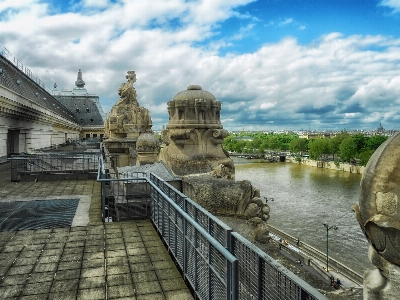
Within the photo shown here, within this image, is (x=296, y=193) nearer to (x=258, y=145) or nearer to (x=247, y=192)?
(x=247, y=192)

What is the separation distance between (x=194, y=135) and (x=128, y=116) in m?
9.01

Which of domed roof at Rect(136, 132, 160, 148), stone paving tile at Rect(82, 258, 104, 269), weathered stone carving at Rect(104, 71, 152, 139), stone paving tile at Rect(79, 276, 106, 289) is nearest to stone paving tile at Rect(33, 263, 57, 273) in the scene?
stone paving tile at Rect(82, 258, 104, 269)

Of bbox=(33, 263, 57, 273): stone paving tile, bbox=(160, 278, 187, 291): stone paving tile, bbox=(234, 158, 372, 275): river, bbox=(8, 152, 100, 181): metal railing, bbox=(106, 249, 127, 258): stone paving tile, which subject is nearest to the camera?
bbox=(160, 278, 187, 291): stone paving tile

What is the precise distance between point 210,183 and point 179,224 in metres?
1.88

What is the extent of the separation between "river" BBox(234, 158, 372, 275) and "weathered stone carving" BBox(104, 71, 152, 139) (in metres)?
13.5

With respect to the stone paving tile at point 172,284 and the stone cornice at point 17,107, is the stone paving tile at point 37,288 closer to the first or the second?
the stone paving tile at point 172,284

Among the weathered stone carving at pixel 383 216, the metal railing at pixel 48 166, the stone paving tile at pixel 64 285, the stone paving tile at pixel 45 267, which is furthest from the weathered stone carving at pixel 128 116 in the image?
the weathered stone carving at pixel 383 216

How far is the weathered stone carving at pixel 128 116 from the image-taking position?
1630cm

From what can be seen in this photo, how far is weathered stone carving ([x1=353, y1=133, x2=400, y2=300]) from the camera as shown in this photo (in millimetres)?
1516

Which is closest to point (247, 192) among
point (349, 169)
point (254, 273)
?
point (254, 273)

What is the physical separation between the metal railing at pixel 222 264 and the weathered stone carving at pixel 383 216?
0.92ft

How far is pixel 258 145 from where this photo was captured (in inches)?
4803

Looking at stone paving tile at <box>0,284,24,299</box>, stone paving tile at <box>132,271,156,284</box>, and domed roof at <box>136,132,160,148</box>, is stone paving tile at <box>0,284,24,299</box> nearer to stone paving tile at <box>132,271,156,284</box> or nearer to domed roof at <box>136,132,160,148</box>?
stone paving tile at <box>132,271,156,284</box>

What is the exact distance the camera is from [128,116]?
16562 mm
